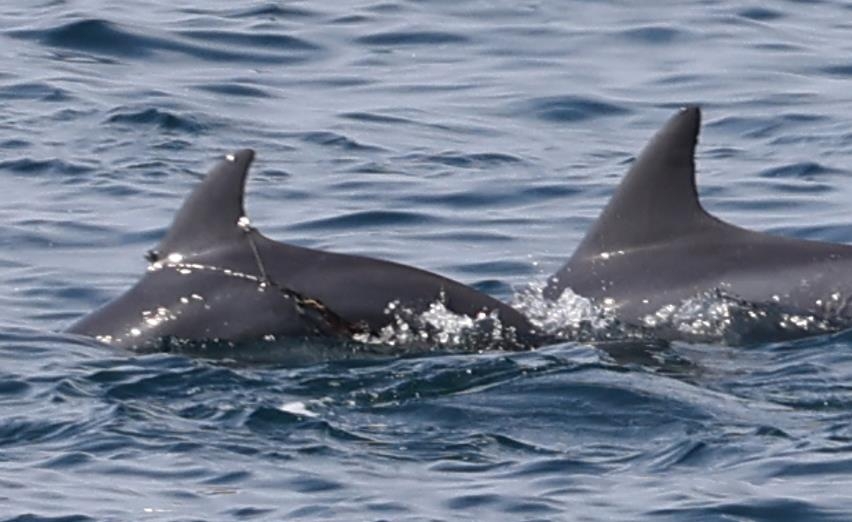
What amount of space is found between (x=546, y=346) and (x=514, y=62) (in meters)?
10.5

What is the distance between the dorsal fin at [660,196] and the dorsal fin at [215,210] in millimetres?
2041

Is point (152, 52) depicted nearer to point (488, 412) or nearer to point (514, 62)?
point (514, 62)

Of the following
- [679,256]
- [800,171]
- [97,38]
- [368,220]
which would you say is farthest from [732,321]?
[97,38]

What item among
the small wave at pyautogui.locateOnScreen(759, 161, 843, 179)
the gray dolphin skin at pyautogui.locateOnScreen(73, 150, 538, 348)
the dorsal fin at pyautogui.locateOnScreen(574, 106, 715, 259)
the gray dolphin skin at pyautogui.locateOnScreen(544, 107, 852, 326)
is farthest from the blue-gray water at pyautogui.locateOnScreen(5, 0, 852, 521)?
the dorsal fin at pyautogui.locateOnScreen(574, 106, 715, 259)

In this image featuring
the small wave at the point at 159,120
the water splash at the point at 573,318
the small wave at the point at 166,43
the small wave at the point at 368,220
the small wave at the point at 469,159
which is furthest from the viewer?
the small wave at the point at 166,43

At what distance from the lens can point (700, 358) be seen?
37.4 feet

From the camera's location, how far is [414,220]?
16.0 meters

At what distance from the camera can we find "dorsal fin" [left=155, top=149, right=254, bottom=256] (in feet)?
37.5

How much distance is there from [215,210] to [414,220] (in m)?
4.71

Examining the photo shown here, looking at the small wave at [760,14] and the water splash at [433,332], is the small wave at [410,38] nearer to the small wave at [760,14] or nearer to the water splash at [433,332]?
the small wave at [760,14]

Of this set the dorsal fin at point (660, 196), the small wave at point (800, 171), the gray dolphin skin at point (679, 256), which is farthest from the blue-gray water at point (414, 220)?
the dorsal fin at point (660, 196)

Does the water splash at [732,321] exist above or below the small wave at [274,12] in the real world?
above

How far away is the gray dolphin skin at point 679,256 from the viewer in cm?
1204

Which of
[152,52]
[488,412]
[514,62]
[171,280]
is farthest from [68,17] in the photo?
[488,412]
